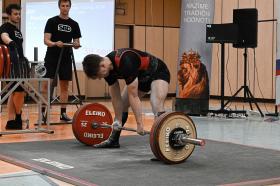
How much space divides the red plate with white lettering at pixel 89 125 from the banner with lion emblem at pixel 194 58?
2910mm

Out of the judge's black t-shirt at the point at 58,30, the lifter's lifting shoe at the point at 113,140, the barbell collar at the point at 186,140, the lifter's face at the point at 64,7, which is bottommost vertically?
the lifter's lifting shoe at the point at 113,140

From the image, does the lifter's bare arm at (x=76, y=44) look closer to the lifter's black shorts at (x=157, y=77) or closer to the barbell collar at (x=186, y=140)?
the lifter's black shorts at (x=157, y=77)

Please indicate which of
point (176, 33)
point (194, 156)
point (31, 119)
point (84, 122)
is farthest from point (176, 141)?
point (176, 33)

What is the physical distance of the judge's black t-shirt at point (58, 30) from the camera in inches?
252

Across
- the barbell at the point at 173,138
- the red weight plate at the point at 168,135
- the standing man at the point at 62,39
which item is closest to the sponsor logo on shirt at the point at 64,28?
the standing man at the point at 62,39

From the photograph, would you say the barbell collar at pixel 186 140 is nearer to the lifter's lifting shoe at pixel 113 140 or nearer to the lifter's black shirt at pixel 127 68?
the lifter's black shirt at pixel 127 68

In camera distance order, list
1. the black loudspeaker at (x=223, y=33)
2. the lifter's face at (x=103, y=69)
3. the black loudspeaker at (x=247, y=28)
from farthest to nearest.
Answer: the black loudspeaker at (x=247, y=28) < the black loudspeaker at (x=223, y=33) < the lifter's face at (x=103, y=69)

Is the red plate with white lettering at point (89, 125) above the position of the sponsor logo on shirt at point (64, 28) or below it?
below

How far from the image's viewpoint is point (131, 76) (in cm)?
391

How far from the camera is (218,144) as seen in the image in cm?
493

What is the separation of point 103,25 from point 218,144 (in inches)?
191

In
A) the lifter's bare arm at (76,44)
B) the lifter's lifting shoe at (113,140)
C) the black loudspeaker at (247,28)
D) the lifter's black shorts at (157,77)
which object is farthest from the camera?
the black loudspeaker at (247,28)

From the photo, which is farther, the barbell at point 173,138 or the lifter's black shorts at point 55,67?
the lifter's black shorts at point 55,67

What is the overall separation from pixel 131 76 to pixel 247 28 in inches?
154
